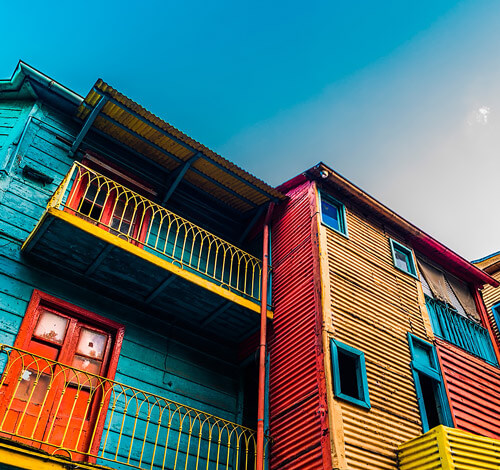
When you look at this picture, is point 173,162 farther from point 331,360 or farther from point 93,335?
point 331,360

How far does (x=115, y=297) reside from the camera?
9.77 m

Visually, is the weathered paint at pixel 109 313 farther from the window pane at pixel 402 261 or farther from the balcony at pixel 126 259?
the window pane at pixel 402 261

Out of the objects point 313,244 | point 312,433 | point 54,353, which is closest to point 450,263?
point 313,244

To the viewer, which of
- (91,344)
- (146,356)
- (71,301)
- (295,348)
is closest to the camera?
(91,344)

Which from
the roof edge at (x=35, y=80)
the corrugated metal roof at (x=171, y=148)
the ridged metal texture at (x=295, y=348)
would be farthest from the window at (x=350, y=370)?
the roof edge at (x=35, y=80)

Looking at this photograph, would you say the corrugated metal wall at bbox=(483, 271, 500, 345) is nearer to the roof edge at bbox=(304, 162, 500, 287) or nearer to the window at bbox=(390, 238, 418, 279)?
the roof edge at bbox=(304, 162, 500, 287)

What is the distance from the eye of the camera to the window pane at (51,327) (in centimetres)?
844

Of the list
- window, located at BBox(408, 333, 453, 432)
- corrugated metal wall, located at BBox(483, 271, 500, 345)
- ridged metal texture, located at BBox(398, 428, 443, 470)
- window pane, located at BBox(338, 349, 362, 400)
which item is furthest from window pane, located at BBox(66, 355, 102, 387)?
corrugated metal wall, located at BBox(483, 271, 500, 345)

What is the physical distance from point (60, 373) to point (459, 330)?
31.4 feet

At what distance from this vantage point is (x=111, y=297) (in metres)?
9.71

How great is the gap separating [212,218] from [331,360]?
5112 millimetres

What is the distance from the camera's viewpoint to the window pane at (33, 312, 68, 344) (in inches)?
332

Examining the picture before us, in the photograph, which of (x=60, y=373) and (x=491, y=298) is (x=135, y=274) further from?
(x=491, y=298)

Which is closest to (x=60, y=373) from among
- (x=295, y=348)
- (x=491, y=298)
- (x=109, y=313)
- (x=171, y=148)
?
(x=109, y=313)
